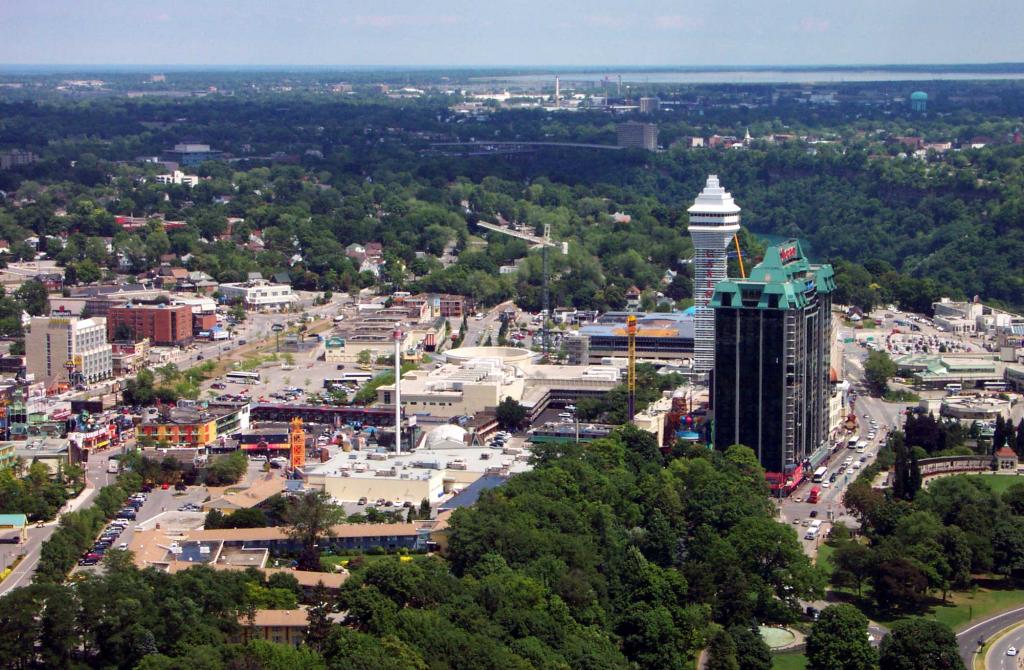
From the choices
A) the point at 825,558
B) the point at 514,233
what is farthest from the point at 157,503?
the point at 514,233

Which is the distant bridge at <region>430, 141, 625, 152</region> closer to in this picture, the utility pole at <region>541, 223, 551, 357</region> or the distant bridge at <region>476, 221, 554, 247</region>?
the distant bridge at <region>476, 221, 554, 247</region>

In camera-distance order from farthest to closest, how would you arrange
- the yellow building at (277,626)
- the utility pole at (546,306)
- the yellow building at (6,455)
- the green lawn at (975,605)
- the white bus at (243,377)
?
the utility pole at (546,306) → the white bus at (243,377) → the yellow building at (6,455) → the green lawn at (975,605) → the yellow building at (277,626)

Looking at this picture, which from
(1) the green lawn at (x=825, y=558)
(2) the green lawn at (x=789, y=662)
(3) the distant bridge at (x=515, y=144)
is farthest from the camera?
(3) the distant bridge at (x=515, y=144)

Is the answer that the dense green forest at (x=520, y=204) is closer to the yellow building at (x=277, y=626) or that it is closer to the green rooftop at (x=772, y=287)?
the green rooftop at (x=772, y=287)

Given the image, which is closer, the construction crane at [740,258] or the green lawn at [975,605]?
the green lawn at [975,605]

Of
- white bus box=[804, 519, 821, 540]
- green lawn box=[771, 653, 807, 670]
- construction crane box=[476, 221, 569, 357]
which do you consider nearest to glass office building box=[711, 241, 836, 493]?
white bus box=[804, 519, 821, 540]

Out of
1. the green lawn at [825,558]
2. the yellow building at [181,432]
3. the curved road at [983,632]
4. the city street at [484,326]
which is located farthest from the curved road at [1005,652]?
the city street at [484,326]

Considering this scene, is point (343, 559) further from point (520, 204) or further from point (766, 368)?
point (520, 204)

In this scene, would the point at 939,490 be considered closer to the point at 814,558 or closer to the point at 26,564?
the point at 814,558
